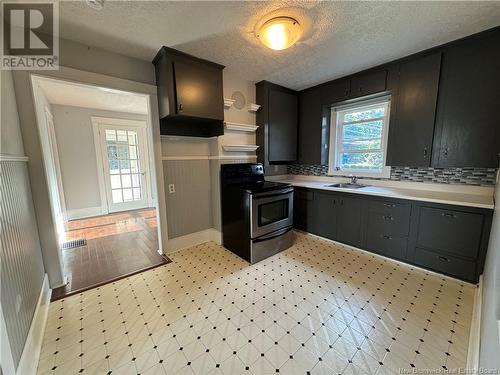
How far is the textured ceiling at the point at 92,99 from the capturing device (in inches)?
124

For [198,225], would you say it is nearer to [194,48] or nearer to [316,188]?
[316,188]

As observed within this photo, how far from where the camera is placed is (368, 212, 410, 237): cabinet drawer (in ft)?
7.64

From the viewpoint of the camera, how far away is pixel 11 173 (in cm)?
146

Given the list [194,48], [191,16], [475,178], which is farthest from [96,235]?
[475,178]

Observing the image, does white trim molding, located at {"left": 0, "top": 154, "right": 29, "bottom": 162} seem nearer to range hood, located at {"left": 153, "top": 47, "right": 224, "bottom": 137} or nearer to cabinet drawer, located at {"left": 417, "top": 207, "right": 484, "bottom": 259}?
range hood, located at {"left": 153, "top": 47, "right": 224, "bottom": 137}

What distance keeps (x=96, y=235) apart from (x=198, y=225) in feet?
6.06

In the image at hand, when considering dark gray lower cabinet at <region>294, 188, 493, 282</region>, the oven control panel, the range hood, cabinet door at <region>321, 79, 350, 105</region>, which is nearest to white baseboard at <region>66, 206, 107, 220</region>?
the range hood

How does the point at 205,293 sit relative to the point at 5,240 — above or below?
below

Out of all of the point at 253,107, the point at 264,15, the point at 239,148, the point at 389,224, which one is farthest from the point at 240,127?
the point at 389,224

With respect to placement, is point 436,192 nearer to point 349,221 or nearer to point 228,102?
point 349,221

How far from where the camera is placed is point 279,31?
68.2 inches

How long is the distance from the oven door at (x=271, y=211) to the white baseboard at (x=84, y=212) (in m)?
3.97

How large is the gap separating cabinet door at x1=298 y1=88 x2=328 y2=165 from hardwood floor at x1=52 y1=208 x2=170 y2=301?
2.67 m

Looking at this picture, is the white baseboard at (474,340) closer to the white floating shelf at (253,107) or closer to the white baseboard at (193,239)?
the white baseboard at (193,239)
